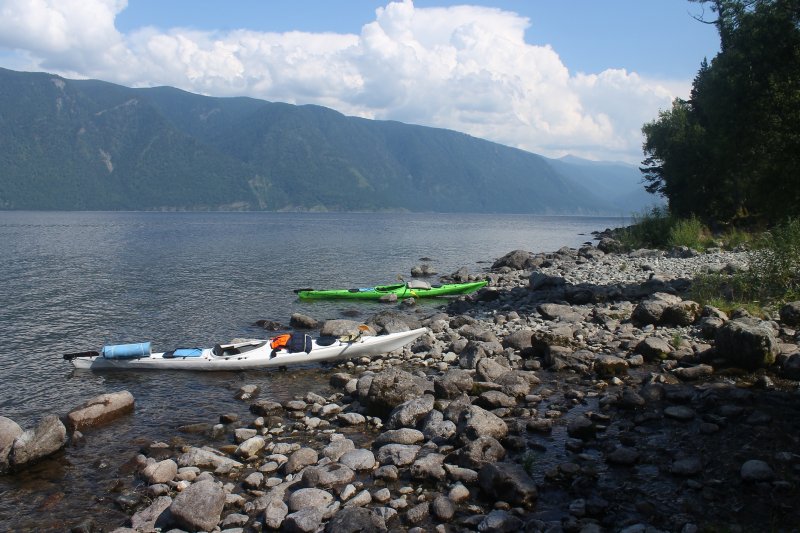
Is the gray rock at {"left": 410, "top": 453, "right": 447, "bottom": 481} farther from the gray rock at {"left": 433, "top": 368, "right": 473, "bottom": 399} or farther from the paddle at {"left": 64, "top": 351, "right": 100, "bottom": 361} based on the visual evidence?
the paddle at {"left": 64, "top": 351, "right": 100, "bottom": 361}

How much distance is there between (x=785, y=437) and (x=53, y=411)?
1606cm

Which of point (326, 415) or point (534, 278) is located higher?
point (534, 278)

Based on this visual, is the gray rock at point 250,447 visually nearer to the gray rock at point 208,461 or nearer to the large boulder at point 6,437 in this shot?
the gray rock at point 208,461

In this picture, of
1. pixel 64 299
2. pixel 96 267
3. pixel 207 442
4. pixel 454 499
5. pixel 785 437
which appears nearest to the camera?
pixel 454 499

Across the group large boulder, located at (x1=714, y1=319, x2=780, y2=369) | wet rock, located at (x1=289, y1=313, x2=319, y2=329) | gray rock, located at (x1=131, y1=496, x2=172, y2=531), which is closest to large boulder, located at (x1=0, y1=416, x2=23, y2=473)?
gray rock, located at (x1=131, y1=496, x2=172, y2=531)

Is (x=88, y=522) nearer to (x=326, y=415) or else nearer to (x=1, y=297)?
(x=326, y=415)

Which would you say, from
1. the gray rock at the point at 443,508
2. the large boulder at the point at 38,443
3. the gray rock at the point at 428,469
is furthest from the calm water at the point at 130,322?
the gray rock at the point at 443,508

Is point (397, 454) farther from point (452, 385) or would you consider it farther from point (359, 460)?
point (452, 385)

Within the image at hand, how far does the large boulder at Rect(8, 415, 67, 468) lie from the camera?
10461 millimetres

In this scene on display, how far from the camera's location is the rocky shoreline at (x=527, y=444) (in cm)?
805

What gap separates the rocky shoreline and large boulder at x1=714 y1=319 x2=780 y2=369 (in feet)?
0.11

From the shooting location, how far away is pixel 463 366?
15.4 meters

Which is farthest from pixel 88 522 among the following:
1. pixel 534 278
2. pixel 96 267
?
pixel 96 267

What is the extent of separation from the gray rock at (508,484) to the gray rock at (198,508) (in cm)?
402
